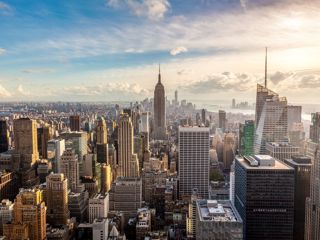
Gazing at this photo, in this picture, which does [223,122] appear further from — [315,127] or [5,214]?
[5,214]

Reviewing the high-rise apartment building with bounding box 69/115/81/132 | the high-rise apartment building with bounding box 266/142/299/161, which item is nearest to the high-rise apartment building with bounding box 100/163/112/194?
the high-rise apartment building with bounding box 69/115/81/132

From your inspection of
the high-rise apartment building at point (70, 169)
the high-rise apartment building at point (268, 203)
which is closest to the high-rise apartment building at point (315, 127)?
the high-rise apartment building at point (268, 203)

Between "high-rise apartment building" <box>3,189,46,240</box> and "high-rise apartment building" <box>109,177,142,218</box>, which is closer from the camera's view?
"high-rise apartment building" <box>3,189,46,240</box>

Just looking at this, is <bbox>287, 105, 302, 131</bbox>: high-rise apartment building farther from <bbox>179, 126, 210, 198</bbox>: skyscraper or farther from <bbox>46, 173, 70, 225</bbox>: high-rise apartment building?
<bbox>46, 173, 70, 225</bbox>: high-rise apartment building

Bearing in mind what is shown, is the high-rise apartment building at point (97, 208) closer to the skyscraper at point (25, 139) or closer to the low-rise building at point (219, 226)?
the low-rise building at point (219, 226)

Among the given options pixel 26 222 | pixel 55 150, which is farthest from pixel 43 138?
pixel 26 222

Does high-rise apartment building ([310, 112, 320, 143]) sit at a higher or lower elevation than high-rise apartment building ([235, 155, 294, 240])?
higher

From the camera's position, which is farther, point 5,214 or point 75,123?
point 75,123
